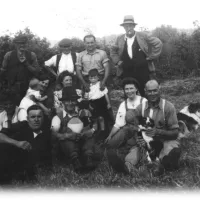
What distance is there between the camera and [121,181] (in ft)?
13.0

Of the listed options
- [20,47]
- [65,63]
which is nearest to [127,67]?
[65,63]

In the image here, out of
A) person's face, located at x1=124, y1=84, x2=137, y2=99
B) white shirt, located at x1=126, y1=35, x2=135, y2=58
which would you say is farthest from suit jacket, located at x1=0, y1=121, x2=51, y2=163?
white shirt, located at x1=126, y1=35, x2=135, y2=58

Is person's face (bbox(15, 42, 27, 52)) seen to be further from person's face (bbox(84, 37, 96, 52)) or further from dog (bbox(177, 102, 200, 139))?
dog (bbox(177, 102, 200, 139))

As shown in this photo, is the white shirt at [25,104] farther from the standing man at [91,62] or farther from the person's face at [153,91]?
the person's face at [153,91]

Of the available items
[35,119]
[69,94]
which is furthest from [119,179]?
[69,94]

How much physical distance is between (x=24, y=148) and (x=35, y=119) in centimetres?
52

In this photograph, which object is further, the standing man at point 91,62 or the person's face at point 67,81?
the standing man at point 91,62

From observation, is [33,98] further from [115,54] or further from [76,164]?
[115,54]

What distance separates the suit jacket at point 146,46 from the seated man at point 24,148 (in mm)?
2276

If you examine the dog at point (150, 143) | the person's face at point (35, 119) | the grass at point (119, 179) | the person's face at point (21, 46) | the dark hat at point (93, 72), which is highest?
the person's face at point (21, 46)

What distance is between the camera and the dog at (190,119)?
603 centimetres

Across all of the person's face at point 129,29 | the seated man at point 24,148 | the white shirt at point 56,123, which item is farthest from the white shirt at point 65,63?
the seated man at point 24,148

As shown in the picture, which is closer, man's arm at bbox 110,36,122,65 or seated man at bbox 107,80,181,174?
seated man at bbox 107,80,181,174

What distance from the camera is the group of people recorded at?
4.19 m
